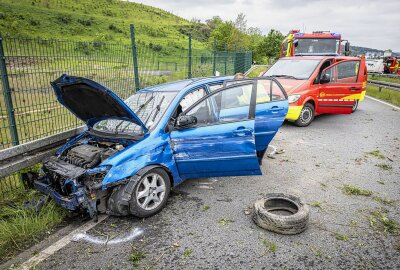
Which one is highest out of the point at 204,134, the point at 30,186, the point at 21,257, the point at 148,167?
the point at 204,134

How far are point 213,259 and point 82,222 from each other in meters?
1.79

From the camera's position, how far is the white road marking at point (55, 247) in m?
2.89

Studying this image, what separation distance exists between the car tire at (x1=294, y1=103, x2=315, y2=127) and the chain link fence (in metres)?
4.31

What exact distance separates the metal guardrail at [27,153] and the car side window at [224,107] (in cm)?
227

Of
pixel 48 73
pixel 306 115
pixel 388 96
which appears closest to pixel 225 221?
pixel 48 73

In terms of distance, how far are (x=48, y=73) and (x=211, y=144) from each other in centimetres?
307

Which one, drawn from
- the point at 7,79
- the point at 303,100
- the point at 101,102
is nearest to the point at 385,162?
the point at 303,100

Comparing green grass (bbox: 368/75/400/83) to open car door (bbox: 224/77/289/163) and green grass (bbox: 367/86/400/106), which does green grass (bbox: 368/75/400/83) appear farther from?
open car door (bbox: 224/77/289/163)

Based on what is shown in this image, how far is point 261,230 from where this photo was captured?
3.42m

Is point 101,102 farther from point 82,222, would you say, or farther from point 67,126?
point 67,126

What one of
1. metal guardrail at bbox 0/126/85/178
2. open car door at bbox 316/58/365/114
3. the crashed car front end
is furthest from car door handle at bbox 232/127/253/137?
open car door at bbox 316/58/365/114

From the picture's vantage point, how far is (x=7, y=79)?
4.20m

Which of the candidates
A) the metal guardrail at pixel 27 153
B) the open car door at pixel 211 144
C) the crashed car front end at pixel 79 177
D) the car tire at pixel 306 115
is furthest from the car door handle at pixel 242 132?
the car tire at pixel 306 115

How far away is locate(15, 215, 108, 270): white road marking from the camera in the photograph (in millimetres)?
2887
